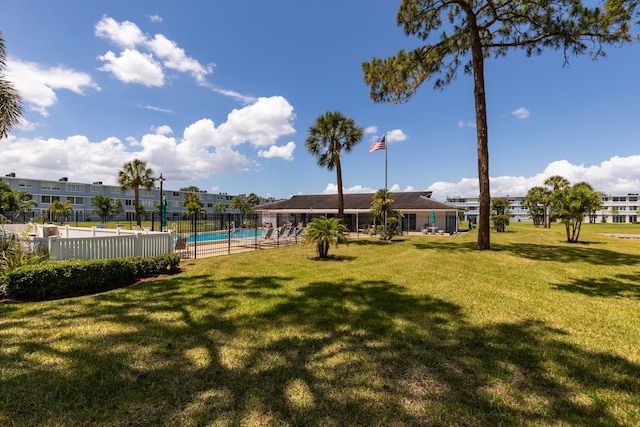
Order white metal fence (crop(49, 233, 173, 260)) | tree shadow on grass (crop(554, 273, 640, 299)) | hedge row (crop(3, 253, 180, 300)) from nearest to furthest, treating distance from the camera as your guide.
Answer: hedge row (crop(3, 253, 180, 300)) → tree shadow on grass (crop(554, 273, 640, 299)) → white metal fence (crop(49, 233, 173, 260))

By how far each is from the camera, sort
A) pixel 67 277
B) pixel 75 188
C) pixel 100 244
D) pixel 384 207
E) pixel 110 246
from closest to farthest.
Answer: pixel 67 277
pixel 100 244
pixel 110 246
pixel 384 207
pixel 75 188

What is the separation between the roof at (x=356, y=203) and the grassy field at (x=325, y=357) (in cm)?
2503

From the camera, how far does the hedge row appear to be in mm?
6266

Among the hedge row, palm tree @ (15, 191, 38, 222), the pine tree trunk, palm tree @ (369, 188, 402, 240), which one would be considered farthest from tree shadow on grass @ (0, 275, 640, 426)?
palm tree @ (15, 191, 38, 222)

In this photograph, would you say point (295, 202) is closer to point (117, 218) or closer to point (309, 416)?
point (309, 416)

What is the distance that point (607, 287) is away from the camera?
7410mm

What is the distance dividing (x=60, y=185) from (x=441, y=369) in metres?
73.7

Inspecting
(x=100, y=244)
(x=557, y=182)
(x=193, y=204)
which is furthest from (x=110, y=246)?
(x=557, y=182)

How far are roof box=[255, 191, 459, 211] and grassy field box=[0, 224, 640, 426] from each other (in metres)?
25.0

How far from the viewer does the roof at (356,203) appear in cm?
3195

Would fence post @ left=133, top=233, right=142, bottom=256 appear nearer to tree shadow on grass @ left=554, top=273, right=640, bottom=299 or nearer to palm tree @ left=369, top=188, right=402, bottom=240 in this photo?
tree shadow on grass @ left=554, top=273, right=640, bottom=299

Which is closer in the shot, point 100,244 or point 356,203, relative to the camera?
point 100,244

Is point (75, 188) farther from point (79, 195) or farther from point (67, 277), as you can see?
point (67, 277)

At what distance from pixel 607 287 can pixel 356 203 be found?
2934 centimetres
